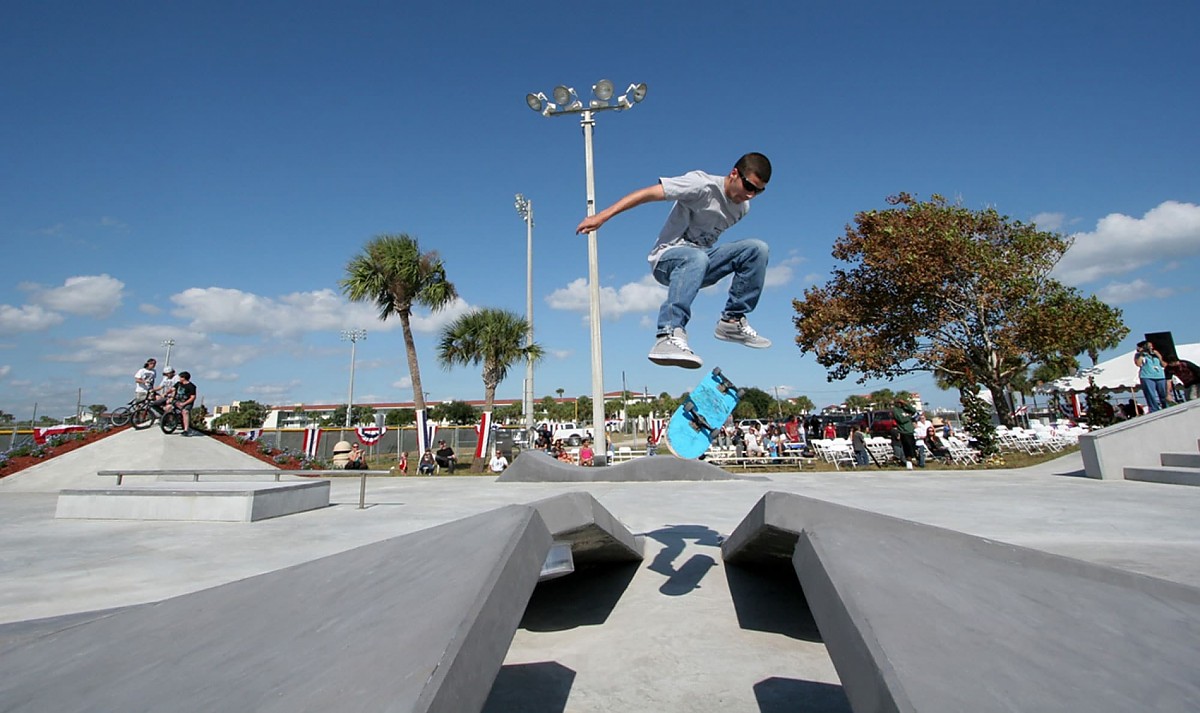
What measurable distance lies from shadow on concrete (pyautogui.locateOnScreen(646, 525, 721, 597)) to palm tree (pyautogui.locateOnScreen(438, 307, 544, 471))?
2049 cm

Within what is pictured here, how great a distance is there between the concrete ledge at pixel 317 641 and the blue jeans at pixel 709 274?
5.82 ft

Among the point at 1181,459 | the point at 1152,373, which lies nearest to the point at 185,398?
the point at 1181,459

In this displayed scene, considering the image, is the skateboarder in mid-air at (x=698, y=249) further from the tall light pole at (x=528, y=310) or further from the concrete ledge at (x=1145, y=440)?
the tall light pole at (x=528, y=310)

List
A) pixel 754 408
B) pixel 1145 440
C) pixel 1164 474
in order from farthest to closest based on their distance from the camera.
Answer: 1. pixel 754 408
2. pixel 1145 440
3. pixel 1164 474

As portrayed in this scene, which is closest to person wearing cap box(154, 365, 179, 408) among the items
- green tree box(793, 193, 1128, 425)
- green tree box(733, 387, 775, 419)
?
green tree box(793, 193, 1128, 425)

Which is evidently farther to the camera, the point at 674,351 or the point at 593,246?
the point at 593,246

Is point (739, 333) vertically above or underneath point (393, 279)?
underneath

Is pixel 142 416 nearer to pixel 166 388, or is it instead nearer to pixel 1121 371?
pixel 166 388

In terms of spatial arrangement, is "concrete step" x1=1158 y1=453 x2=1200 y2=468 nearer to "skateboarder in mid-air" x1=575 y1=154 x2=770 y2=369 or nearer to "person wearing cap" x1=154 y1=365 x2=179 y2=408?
"skateboarder in mid-air" x1=575 y1=154 x2=770 y2=369

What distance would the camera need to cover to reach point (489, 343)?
26906mm

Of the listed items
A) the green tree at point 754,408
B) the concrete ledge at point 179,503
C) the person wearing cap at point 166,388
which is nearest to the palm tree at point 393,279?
the person wearing cap at point 166,388

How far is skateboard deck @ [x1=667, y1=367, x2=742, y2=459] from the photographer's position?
5.26 m

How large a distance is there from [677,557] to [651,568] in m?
1.03

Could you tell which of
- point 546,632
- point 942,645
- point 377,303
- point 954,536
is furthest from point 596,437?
point 942,645
